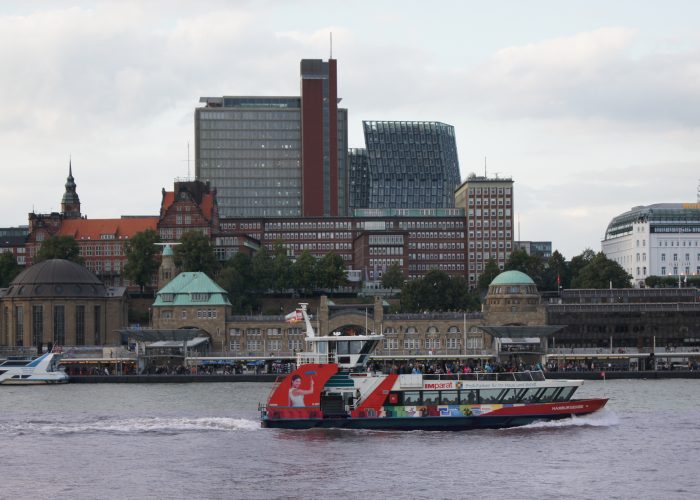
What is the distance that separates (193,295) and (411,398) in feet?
345

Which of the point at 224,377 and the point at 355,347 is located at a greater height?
the point at 355,347

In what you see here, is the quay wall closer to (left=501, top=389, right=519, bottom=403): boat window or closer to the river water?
the river water

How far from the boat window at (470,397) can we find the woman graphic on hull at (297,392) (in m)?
9.54

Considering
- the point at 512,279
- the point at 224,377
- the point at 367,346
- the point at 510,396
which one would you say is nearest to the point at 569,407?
the point at 510,396

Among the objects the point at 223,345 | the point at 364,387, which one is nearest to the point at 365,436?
the point at 364,387

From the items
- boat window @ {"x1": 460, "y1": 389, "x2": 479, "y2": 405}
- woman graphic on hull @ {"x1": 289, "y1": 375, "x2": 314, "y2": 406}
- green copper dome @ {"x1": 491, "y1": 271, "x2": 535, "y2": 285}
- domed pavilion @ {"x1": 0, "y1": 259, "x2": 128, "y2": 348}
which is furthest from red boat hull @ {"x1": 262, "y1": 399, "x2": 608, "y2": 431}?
domed pavilion @ {"x1": 0, "y1": 259, "x2": 128, "y2": 348}

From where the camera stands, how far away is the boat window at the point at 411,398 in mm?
86312

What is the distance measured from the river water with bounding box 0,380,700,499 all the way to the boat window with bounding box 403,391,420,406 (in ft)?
7.20

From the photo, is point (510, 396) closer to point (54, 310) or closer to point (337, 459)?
point (337, 459)

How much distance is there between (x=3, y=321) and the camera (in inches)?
7776

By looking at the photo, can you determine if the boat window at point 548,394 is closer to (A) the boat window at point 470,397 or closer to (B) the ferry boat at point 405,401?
(B) the ferry boat at point 405,401

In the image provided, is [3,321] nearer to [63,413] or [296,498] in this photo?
[63,413]

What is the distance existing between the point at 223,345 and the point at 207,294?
296 inches

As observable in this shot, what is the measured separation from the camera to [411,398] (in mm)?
86375
